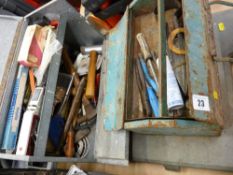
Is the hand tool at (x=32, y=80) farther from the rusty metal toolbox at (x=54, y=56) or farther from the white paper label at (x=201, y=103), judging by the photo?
the white paper label at (x=201, y=103)

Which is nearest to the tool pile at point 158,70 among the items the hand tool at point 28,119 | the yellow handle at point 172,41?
the yellow handle at point 172,41

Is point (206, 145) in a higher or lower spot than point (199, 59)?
lower

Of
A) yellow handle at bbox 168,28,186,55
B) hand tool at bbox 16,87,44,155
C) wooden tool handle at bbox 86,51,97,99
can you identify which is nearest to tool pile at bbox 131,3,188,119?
yellow handle at bbox 168,28,186,55

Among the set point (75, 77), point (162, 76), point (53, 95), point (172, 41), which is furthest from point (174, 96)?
point (75, 77)

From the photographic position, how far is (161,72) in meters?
0.57

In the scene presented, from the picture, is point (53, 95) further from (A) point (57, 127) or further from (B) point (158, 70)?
(B) point (158, 70)

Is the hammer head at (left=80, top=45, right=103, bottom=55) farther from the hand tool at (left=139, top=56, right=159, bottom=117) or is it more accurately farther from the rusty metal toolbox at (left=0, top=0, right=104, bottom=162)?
the hand tool at (left=139, top=56, right=159, bottom=117)

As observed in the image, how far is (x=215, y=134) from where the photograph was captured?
67 centimetres

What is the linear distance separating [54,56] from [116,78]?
0.30 m

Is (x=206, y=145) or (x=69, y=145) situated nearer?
(x=206, y=145)

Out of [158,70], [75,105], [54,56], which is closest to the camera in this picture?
[158,70]

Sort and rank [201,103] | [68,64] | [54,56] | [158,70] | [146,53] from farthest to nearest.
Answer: [68,64], [54,56], [146,53], [158,70], [201,103]

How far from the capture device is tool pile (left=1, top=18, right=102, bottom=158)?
798mm

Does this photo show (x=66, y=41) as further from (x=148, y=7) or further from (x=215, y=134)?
(x=215, y=134)
